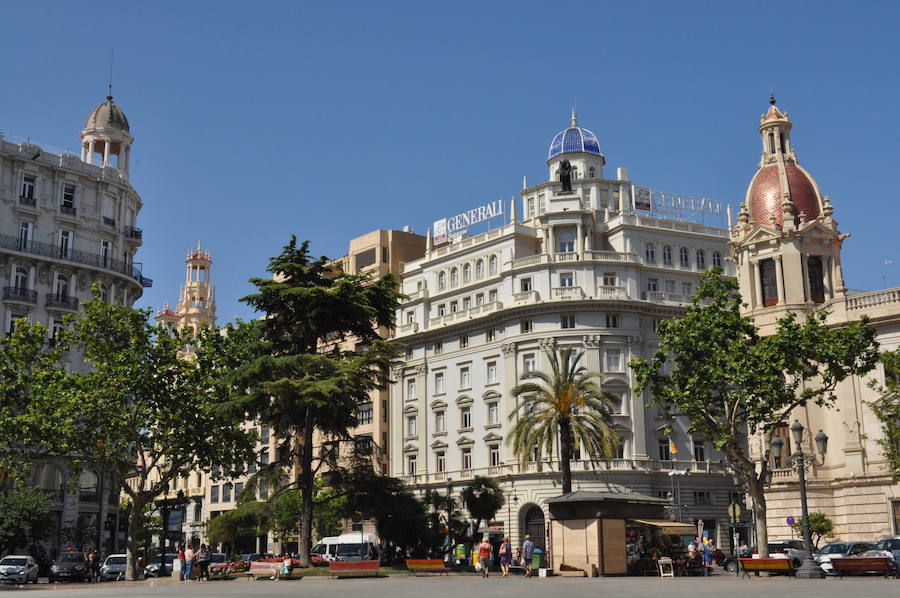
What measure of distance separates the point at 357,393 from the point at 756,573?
17.5 metres

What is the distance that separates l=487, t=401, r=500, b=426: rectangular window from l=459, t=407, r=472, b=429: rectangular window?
220 centimetres

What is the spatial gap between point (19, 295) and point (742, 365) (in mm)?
46569

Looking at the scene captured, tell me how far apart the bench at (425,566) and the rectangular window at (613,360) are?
31.5 m

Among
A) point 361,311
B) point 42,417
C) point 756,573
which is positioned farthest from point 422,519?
point 42,417

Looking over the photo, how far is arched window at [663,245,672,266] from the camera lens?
77.6 meters

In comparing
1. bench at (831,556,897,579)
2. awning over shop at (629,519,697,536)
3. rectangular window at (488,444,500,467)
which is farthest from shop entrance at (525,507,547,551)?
bench at (831,556,897,579)

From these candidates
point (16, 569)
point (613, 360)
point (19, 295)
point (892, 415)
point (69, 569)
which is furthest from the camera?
point (613, 360)

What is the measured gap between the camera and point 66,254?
69188 millimetres

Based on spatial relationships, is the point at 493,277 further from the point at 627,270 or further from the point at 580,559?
the point at 580,559

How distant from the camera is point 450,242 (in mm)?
85688

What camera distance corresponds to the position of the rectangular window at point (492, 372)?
75938 millimetres

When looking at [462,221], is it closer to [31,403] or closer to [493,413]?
[493,413]

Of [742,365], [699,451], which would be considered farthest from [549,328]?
[742,365]

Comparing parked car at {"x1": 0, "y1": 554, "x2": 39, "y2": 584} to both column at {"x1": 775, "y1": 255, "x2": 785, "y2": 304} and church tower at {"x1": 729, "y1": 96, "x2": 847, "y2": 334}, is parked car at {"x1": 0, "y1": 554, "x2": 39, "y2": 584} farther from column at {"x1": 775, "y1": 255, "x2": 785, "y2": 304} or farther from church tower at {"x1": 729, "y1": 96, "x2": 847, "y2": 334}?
column at {"x1": 775, "y1": 255, "x2": 785, "y2": 304}
